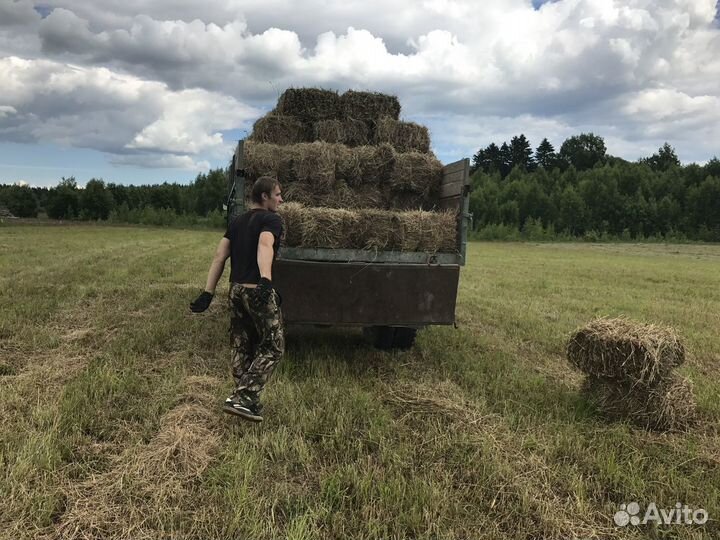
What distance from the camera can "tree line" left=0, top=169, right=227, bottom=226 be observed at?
79.7m

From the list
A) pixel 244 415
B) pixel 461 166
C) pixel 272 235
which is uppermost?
pixel 461 166

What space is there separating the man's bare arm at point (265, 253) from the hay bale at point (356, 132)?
363 centimetres

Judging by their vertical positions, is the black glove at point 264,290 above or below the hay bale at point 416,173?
below

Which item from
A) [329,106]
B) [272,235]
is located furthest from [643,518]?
[329,106]

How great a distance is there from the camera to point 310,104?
7.54m

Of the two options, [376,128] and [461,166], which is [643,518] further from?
[376,128]

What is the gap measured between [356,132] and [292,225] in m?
2.69

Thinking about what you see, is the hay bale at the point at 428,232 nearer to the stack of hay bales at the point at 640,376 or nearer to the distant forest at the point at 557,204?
the stack of hay bales at the point at 640,376

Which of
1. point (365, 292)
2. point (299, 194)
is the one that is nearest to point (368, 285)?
point (365, 292)

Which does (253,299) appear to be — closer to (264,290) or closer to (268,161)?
(264,290)

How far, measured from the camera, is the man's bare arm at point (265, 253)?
3.90 m

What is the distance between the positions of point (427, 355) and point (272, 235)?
2853 millimetres

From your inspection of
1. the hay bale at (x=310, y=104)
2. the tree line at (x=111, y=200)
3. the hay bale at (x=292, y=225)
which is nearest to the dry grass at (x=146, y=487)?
the hay bale at (x=292, y=225)

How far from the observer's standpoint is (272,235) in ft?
13.2
